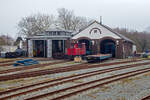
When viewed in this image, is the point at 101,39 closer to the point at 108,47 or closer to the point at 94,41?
the point at 94,41

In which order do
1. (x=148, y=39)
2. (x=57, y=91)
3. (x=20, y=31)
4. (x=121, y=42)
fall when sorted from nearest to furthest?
(x=57, y=91) < (x=121, y=42) < (x=20, y=31) < (x=148, y=39)

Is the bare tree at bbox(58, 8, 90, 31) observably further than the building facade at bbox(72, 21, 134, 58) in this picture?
Yes

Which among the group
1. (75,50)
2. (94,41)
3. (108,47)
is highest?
(94,41)

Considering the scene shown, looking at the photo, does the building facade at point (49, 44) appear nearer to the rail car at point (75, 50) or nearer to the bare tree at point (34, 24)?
the rail car at point (75, 50)

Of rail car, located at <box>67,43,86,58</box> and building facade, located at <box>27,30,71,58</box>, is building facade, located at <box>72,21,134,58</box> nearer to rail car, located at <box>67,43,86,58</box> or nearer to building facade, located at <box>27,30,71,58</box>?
building facade, located at <box>27,30,71,58</box>

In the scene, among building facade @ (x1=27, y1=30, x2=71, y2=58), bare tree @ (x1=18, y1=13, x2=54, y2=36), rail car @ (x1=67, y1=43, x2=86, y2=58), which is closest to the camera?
rail car @ (x1=67, y1=43, x2=86, y2=58)

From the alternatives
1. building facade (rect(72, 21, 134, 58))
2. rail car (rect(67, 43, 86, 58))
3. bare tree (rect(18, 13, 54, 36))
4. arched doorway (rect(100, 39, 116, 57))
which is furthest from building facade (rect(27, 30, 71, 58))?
bare tree (rect(18, 13, 54, 36))

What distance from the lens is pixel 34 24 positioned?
50469 millimetres

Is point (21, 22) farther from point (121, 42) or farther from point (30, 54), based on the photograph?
point (121, 42)

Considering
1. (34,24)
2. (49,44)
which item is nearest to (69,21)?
(34,24)

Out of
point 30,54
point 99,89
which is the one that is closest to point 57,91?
point 99,89

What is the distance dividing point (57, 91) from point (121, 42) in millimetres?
22004

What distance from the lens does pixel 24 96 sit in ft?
22.7

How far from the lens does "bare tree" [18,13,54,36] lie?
49.8m
